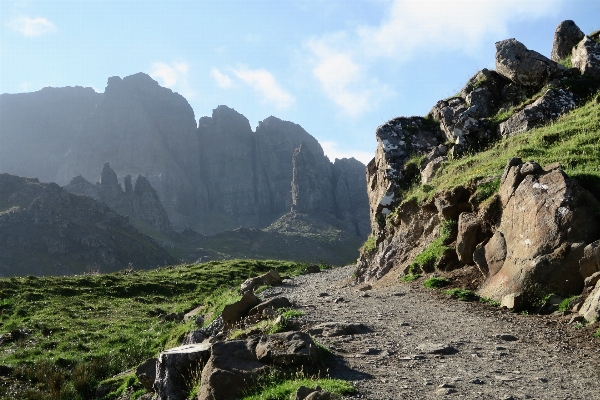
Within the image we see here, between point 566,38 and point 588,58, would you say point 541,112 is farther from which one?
point 566,38

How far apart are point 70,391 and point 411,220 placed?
16.6 m

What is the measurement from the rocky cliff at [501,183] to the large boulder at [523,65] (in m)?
0.07

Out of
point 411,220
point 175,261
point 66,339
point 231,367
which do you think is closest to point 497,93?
point 411,220

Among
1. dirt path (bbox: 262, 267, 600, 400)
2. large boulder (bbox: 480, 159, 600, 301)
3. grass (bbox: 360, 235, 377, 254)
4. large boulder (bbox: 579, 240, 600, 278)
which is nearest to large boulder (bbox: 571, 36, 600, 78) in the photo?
grass (bbox: 360, 235, 377, 254)

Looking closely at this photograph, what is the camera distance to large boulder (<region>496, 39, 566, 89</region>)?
29.5 m

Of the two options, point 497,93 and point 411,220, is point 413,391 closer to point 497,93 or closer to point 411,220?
point 411,220

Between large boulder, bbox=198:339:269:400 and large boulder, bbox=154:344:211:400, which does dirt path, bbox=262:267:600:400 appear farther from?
large boulder, bbox=154:344:211:400

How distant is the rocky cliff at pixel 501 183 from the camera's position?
14844mm

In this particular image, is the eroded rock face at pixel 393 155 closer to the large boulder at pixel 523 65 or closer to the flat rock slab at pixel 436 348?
the large boulder at pixel 523 65

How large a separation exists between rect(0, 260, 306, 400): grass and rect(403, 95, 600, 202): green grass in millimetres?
12210

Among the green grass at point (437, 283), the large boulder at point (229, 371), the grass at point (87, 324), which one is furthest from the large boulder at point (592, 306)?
the grass at point (87, 324)

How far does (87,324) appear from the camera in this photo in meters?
30.8

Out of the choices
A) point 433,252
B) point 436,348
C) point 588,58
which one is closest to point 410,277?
point 433,252

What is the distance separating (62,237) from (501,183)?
452ft
